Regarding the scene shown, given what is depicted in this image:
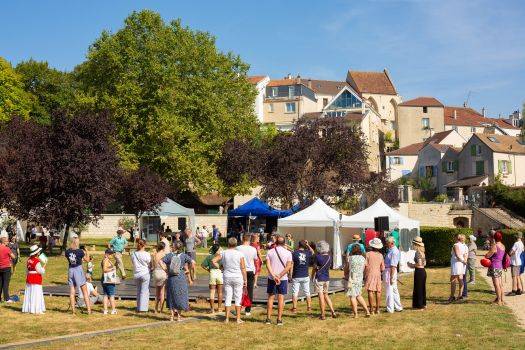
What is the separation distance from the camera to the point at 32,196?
103 ft

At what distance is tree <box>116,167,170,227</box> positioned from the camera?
140 ft

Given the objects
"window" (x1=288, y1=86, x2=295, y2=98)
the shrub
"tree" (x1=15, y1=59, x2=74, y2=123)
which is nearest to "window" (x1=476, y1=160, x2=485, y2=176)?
"window" (x1=288, y1=86, x2=295, y2=98)

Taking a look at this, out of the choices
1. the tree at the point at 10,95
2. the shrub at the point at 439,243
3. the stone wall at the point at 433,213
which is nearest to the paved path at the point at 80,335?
the shrub at the point at 439,243

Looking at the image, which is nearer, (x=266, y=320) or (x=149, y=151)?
(x=266, y=320)

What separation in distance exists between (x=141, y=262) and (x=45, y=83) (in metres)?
54.5

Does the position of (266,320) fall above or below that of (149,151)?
below

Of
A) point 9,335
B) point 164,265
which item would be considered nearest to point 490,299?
point 164,265

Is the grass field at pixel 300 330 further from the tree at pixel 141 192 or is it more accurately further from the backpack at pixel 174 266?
the tree at pixel 141 192

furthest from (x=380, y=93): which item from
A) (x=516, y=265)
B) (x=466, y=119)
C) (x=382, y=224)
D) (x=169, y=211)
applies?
(x=516, y=265)

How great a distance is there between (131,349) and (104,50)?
43.1 m

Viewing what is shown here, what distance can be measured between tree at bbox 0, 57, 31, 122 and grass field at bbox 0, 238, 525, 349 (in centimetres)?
4018

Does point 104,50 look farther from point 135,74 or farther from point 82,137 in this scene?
point 82,137

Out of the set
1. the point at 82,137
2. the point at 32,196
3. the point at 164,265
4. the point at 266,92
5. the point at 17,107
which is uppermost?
the point at 266,92

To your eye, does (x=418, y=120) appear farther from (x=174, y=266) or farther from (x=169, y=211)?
(x=174, y=266)
